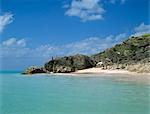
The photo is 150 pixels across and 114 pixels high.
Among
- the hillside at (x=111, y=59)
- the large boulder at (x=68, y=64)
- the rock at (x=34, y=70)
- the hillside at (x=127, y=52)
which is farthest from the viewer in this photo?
the hillside at (x=127, y=52)

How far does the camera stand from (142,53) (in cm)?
4150

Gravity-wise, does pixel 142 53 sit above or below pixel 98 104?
above

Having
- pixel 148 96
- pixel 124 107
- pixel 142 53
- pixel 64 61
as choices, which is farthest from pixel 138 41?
pixel 124 107

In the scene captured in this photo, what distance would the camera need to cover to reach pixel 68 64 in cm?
3894

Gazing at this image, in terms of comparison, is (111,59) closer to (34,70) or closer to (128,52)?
(128,52)

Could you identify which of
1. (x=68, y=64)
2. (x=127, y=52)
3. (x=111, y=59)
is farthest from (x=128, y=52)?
(x=68, y=64)

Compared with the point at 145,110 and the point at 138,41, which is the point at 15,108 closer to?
the point at 145,110

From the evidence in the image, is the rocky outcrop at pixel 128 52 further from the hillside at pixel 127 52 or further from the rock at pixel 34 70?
the rock at pixel 34 70

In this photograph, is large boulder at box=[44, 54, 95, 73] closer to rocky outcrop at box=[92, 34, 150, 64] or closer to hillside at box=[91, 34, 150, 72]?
hillside at box=[91, 34, 150, 72]

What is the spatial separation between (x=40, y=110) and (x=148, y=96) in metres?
5.00

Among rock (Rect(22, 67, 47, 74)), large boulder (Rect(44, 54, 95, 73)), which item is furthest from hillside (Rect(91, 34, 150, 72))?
rock (Rect(22, 67, 47, 74))

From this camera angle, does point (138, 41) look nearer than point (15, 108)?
No

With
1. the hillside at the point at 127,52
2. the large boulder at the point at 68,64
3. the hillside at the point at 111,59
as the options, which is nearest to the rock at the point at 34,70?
the hillside at the point at 111,59

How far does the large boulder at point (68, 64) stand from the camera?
126 feet
